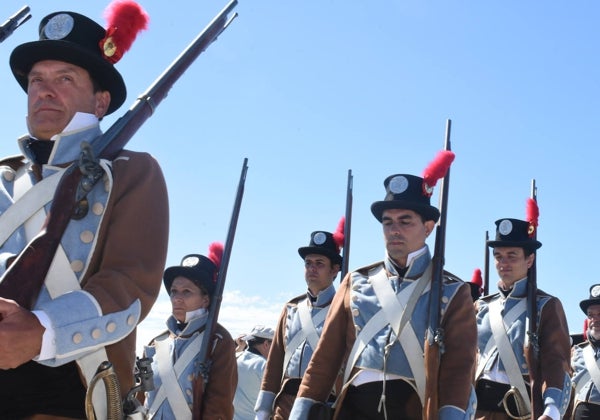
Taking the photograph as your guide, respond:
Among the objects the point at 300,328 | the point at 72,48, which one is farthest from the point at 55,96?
the point at 300,328

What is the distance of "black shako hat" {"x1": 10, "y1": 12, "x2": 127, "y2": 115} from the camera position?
304 centimetres

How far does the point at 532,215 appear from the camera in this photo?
27.7 feet

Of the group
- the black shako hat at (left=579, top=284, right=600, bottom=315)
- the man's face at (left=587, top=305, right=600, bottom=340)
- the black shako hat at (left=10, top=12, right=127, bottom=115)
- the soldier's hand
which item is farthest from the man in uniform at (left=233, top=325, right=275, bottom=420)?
the soldier's hand

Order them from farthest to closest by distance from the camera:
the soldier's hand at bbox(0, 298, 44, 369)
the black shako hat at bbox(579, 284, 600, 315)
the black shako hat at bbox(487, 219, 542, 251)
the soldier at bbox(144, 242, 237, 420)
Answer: the black shako hat at bbox(579, 284, 600, 315) < the black shako hat at bbox(487, 219, 542, 251) < the soldier at bbox(144, 242, 237, 420) < the soldier's hand at bbox(0, 298, 44, 369)

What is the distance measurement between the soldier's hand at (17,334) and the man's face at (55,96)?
1025 millimetres

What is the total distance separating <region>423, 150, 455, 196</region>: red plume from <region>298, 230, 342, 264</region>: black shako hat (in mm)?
4159

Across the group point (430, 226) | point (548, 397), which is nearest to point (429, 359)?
point (430, 226)

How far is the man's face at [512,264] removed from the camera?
26.0 feet

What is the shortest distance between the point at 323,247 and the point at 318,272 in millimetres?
411

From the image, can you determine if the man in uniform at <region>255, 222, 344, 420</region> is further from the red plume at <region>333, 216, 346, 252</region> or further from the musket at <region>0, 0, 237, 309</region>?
the musket at <region>0, 0, 237, 309</region>

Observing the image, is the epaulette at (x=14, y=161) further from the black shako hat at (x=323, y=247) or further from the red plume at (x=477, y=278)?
the red plume at (x=477, y=278)

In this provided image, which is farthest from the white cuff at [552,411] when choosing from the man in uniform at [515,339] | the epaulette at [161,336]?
the epaulette at [161,336]

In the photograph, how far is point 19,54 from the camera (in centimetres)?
313

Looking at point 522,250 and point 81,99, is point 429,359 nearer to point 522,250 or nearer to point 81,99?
point 81,99
